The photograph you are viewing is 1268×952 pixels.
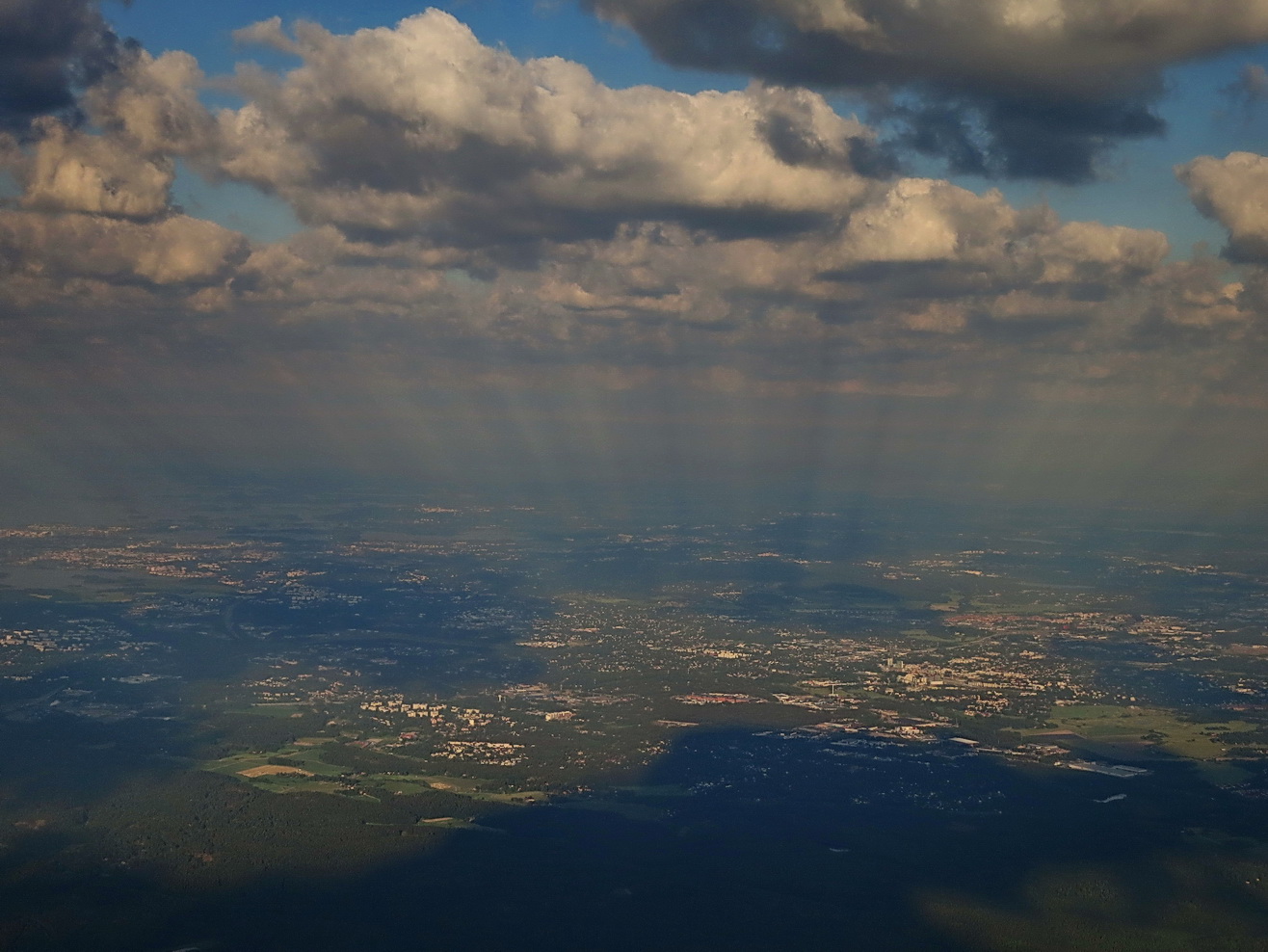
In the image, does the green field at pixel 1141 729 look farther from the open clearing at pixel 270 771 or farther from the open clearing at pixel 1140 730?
the open clearing at pixel 270 771

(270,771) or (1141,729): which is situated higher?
(1141,729)

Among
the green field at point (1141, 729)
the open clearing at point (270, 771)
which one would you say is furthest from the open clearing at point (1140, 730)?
the open clearing at point (270, 771)

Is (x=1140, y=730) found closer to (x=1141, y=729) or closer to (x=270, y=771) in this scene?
(x=1141, y=729)

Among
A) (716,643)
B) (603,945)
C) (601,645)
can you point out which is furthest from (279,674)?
(603,945)

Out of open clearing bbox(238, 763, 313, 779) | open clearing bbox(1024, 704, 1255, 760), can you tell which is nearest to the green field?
open clearing bbox(1024, 704, 1255, 760)

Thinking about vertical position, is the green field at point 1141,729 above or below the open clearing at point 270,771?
above

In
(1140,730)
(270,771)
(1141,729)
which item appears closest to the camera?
(270,771)

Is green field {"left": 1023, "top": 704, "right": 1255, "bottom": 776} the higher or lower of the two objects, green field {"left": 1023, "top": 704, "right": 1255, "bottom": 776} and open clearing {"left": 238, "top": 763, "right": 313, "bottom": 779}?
the higher

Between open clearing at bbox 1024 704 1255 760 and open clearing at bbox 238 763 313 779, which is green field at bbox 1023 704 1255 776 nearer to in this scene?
open clearing at bbox 1024 704 1255 760

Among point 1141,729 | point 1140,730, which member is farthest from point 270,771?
point 1141,729

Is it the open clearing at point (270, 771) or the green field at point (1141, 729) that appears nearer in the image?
the open clearing at point (270, 771)

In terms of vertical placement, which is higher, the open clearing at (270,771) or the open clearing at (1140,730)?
the open clearing at (1140,730)

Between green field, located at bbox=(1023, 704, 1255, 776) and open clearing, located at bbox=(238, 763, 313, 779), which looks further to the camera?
green field, located at bbox=(1023, 704, 1255, 776)

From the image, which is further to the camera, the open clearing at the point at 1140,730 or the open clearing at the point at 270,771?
the open clearing at the point at 1140,730
